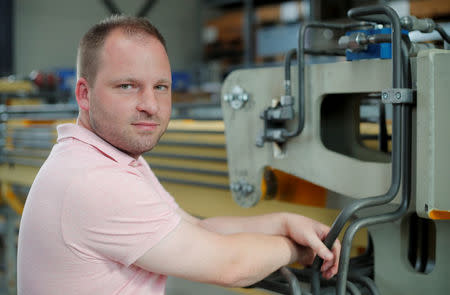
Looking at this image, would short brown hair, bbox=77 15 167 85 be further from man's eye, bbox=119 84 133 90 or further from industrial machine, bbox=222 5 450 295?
industrial machine, bbox=222 5 450 295

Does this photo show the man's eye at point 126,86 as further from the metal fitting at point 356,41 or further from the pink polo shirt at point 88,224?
the metal fitting at point 356,41

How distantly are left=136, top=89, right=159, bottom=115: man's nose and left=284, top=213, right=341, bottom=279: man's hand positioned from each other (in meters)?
0.36

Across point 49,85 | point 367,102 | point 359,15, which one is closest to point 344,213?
point 359,15

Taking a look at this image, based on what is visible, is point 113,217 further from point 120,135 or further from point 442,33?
point 442,33

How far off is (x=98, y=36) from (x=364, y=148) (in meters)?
0.78

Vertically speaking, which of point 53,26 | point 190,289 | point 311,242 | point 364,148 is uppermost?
point 53,26

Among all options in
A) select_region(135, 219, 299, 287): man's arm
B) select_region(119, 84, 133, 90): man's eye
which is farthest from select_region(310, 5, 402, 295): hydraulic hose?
select_region(119, 84, 133, 90): man's eye

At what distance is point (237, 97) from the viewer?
52.3 inches

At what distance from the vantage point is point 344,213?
3.21 ft

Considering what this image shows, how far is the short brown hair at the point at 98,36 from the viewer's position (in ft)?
3.14

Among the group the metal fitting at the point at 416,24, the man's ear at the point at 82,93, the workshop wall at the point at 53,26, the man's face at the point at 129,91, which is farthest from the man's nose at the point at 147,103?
the workshop wall at the point at 53,26

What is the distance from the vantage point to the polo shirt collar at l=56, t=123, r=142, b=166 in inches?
37.9

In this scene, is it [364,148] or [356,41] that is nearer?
[356,41]

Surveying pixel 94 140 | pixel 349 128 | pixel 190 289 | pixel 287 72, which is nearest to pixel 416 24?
pixel 287 72
